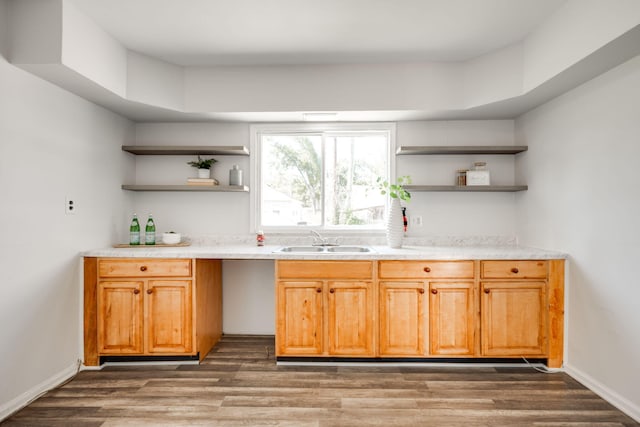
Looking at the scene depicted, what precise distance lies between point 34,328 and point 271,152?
7.66 feet

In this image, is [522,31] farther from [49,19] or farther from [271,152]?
[49,19]

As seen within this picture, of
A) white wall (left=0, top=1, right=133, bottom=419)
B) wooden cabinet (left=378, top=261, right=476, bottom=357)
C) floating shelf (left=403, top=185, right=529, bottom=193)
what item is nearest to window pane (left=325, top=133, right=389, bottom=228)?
floating shelf (left=403, top=185, right=529, bottom=193)

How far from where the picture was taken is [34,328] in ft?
8.08

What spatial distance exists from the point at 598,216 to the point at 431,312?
1.31m

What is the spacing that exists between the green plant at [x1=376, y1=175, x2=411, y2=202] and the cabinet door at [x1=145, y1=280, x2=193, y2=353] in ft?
6.20

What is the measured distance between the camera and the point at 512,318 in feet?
9.41

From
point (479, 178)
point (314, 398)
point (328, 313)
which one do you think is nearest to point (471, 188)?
point (479, 178)

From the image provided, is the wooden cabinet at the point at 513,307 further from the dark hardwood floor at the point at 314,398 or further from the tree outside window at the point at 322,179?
the tree outside window at the point at 322,179

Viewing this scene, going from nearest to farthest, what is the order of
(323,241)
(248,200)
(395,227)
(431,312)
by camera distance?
(431,312) → (395,227) → (323,241) → (248,200)

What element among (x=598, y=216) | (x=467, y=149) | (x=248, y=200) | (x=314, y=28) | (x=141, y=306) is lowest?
(x=141, y=306)

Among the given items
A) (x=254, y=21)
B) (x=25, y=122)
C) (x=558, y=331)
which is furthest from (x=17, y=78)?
(x=558, y=331)

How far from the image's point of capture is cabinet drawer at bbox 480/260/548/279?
2.85 metres

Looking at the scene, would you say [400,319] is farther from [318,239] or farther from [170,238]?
[170,238]

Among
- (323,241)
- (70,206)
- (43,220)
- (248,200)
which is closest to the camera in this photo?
(43,220)
